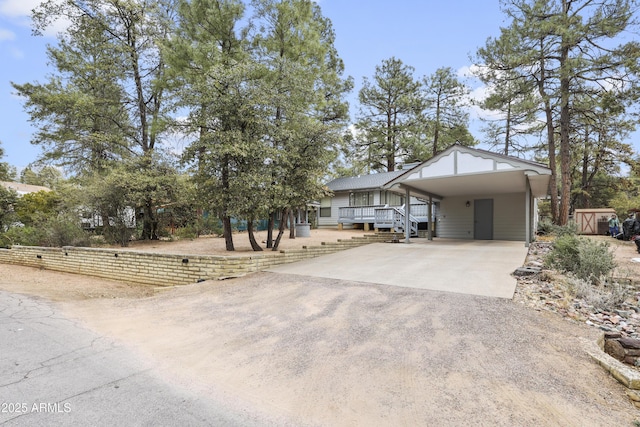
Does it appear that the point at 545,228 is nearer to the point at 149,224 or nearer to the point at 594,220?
the point at 594,220

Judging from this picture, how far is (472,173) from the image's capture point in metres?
10.4

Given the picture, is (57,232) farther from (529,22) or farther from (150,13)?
(529,22)

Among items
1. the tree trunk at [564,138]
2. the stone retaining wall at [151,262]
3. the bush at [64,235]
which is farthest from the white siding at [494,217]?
the bush at [64,235]

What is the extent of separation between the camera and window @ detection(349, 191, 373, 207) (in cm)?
2144

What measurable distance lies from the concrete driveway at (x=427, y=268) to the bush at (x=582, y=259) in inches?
36.4

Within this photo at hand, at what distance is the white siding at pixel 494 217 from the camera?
14.4m

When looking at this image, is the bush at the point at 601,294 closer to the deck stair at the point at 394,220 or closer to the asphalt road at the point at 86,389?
the asphalt road at the point at 86,389

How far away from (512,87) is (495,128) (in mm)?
5667

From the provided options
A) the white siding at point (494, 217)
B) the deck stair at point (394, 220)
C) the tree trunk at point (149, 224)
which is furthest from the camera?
the deck stair at point (394, 220)

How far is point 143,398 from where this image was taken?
2.56m

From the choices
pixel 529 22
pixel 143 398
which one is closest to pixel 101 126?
pixel 143 398

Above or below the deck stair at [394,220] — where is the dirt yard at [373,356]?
below

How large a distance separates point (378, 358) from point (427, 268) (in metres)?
4.82

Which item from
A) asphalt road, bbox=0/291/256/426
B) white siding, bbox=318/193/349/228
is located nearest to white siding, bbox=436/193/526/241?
white siding, bbox=318/193/349/228
